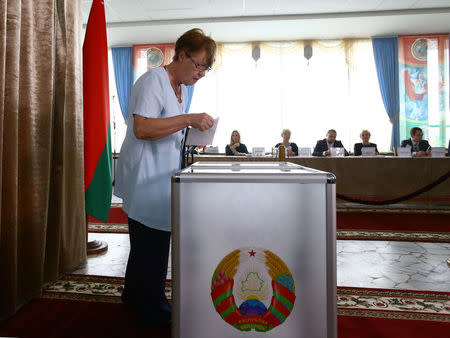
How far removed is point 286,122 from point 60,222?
5.45 m

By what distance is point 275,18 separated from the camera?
5.72m

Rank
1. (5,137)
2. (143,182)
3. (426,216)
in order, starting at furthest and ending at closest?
(426,216) → (5,137) → (143,182)

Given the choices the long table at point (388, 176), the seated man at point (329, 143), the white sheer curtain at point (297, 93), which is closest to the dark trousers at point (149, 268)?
the long table at point (388, 176)

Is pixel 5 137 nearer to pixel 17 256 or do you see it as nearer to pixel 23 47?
pixel 23 47

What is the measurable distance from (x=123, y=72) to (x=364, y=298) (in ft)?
21.6

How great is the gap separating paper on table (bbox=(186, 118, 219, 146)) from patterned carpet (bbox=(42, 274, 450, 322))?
3.14 ft

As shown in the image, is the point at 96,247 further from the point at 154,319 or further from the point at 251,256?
the point at 251,256

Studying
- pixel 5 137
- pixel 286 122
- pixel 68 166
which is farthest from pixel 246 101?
pixel 5 137

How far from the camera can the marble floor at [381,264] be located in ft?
6.78

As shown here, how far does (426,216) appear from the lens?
13.0 ft

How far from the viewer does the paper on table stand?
1403mm

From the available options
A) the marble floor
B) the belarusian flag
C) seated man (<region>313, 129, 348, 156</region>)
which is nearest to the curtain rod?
seated man (<region>313, 129, 348, 156</region>)

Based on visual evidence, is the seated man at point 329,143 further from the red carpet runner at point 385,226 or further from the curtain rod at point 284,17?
the curtain rod at point 284,17

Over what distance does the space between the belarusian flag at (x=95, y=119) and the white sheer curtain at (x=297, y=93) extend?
4655mm
